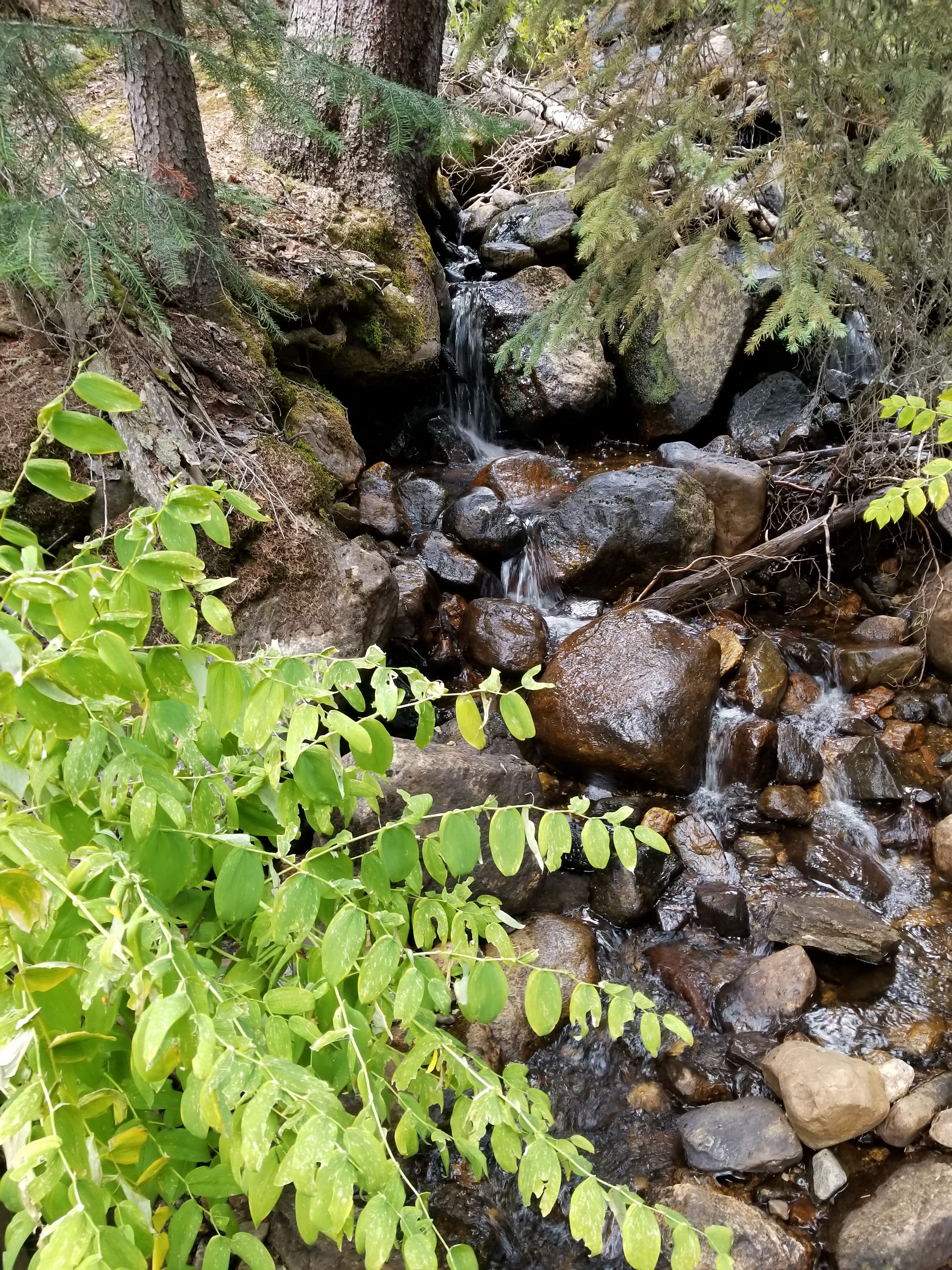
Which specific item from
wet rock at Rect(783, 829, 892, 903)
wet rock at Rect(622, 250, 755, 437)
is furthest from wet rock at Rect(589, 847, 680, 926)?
wet rock at Rect(622, 250, 755, 437)

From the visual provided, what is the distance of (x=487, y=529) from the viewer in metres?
5.79

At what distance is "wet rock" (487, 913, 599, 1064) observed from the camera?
3086 mm

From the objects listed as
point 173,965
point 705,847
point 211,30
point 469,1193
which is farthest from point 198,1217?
point 211,30

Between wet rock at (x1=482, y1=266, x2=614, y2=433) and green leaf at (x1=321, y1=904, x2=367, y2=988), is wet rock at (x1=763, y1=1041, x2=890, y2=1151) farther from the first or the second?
wet rock at (x1=482, y1=266, x2=614, y2=433)

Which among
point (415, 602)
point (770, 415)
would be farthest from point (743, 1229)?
point (770, 415)

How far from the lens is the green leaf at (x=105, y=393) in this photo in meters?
0.94

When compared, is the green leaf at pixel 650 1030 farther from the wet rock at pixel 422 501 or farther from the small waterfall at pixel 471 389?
the small waterfall at pixel 471 389

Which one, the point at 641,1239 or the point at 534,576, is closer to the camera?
the point at 641,1239

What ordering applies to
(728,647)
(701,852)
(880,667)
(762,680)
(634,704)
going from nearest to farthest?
(701,852) < (634,704) < (762,680) < (880,667) < (728,647)

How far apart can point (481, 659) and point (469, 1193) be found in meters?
3.03

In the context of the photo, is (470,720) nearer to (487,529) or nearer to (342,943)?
(342,943)

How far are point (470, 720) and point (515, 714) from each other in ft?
0.27

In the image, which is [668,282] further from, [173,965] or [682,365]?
[173,965]

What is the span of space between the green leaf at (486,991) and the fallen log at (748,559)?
13.9 feet
